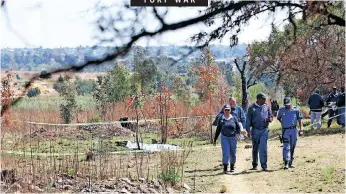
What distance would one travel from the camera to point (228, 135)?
38.6 feet

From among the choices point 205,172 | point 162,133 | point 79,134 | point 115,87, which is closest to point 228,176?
point 205,172

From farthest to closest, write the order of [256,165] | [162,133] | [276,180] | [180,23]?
1. [162,133]
2. [256,165]
3. [276,180]
4. [180,23]

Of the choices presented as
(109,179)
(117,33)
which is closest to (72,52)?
(117,33)

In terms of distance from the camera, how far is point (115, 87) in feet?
97.1

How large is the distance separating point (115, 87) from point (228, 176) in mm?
18513

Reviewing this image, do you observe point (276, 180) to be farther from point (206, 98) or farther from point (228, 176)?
point (206, 98)

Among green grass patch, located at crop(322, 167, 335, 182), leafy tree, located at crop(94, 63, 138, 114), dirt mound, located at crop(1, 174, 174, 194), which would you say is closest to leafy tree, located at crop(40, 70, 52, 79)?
dirt mound, located at crop(1, 174, 174, 194)

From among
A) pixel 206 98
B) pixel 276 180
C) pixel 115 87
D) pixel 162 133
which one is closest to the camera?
pixel 276 180

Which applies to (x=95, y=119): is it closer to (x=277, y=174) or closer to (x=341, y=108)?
(x=341, y=108)

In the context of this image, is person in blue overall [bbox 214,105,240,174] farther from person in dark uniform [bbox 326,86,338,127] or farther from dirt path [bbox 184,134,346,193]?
person in dark uniform [bbox 326,86,338,127]

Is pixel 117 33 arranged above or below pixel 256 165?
above

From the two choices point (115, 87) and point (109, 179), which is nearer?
point (109, 179)

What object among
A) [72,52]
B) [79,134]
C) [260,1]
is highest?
[260,1]

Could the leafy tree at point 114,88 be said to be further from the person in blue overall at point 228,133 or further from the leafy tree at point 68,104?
the person in blue overall at point 228,133
